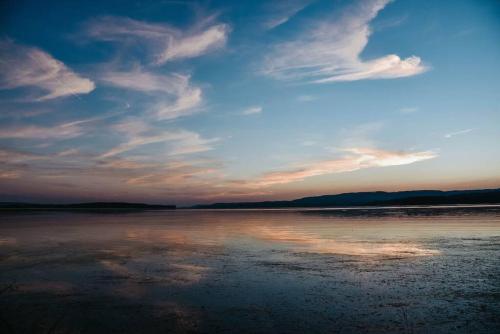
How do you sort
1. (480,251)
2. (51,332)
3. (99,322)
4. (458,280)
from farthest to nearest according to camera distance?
(480,251) → (458,280) → (99,322) → (51,332)

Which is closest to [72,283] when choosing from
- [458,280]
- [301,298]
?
[301,298]

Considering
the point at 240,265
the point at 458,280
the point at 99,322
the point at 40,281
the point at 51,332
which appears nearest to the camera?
the point at 51,332

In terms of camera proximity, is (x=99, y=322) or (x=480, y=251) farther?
(x=480, y=251)

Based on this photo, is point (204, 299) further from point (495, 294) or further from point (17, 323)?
point (495, 294)

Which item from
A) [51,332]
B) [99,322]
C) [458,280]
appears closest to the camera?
[51,332]

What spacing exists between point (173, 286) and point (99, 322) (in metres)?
2.85

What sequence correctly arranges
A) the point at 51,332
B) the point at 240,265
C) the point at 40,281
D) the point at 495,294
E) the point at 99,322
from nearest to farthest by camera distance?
the point at 51,332
the point at 99,322
the point at 495,294
the point at 40,281
the point at 240,265

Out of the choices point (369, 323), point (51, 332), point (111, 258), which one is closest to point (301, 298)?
point (369, 323)

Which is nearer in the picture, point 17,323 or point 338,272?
point 17,323

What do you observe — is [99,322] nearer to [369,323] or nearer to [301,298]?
[301,298]

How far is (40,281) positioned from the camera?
403 inches

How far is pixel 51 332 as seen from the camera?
6.36m

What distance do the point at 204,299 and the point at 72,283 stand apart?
158 inches

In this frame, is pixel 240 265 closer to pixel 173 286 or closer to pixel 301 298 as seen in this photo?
pixel 173 286
